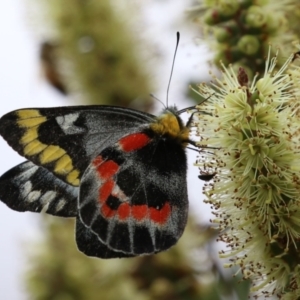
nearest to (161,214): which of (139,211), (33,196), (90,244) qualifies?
(139,211)

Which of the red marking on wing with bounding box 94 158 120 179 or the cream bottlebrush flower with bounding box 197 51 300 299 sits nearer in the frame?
the cream bottlebrush flower with bounding box 197 51 300 299

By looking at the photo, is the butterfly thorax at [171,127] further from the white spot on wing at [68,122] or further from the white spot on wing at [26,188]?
the white spot on wing at [26,188]

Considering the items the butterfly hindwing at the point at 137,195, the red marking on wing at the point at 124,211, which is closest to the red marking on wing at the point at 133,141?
the butterfly hindwing at the point at 137,195

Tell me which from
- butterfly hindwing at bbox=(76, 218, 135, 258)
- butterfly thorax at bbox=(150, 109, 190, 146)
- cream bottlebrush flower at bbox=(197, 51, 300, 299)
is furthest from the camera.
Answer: butterfly thorax at bbox=(150, 109, 190, 146)

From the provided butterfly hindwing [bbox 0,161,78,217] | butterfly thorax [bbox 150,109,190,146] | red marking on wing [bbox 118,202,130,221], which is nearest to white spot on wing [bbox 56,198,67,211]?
butterfly hindwing [bbox 0,161,78,217]

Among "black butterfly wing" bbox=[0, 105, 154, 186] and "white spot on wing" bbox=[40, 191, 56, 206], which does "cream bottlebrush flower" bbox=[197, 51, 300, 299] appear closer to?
"black butterfly wing" bbox=[0, 105, 154, 186]

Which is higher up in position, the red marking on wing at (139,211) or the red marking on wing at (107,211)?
the red marking on wing at (107,211)

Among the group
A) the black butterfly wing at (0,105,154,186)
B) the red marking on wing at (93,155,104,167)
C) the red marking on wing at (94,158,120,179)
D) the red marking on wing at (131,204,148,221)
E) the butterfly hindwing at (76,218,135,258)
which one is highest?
the black butterfly wing at (0,105,154,186)
